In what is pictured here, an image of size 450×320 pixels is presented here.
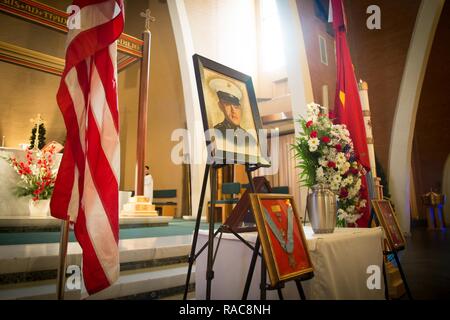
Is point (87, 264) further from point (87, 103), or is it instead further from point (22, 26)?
point (22, 26)

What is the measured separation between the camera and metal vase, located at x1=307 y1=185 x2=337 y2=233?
6.64ft

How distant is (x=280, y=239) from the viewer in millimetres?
1400

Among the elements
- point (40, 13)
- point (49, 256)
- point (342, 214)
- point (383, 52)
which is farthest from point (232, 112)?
point (383, 52)

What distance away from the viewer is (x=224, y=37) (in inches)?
358

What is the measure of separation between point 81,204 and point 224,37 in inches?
336

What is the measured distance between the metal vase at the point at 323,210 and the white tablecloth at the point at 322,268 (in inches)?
4.5

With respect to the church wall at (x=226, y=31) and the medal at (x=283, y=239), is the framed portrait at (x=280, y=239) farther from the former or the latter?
the church wall at (x=226, y=31)

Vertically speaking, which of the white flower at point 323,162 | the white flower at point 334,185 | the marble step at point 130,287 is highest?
the white flower at point 323,162

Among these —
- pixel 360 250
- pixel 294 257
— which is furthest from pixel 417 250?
pixel 294 257

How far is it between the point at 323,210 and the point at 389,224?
76 cm

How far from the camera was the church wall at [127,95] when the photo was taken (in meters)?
9.67

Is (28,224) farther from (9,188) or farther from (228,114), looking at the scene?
(228,114)

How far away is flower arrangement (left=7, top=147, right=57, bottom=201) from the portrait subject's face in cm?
400

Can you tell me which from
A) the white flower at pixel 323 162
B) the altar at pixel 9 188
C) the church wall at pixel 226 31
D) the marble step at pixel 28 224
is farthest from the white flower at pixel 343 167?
the church wall at pixel 226 31
